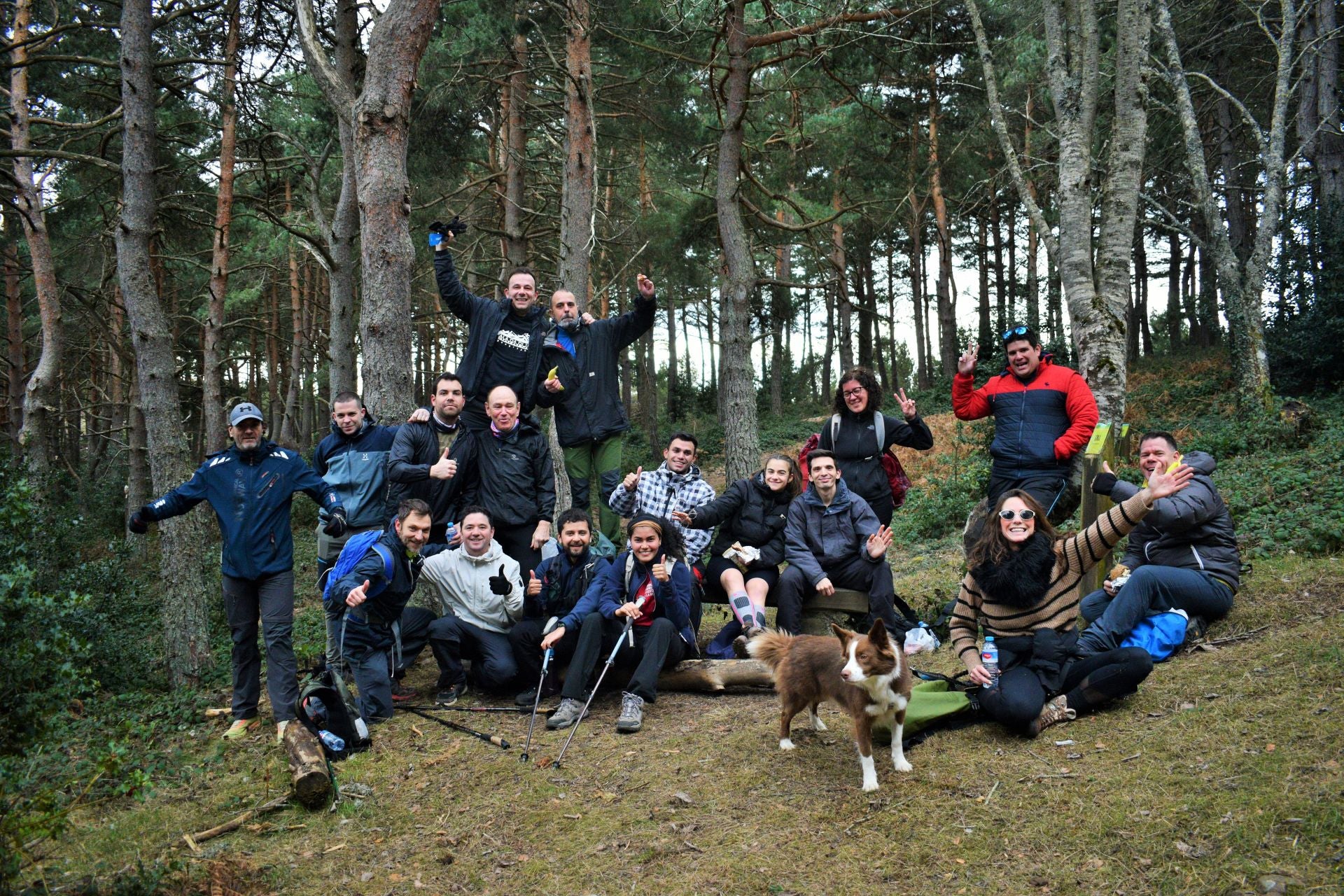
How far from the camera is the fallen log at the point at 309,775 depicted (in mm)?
4426

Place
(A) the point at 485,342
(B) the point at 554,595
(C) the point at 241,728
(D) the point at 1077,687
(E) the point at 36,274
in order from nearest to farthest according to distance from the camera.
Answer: (D) the point at 1077,687
(C) the point at 241,728
(B) the point at 554,595
(A) the point at 485,342
(E) the point at 36,274

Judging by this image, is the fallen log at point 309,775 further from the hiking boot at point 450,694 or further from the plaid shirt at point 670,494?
the plaid shirt at point 670,494

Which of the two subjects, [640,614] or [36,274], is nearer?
[640,614]

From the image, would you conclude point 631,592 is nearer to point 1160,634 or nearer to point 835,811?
point 835,811

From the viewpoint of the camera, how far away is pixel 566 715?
5.43m

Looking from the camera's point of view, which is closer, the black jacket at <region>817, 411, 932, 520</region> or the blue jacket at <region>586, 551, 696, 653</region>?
the blue jacket at <region>586, 551, 696, 653</region>

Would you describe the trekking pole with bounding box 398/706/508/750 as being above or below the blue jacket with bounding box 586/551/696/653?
below

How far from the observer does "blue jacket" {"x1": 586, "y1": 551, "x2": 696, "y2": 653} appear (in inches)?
225

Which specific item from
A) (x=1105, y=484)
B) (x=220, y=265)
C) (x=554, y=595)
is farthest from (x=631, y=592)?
(x=220, y=265)

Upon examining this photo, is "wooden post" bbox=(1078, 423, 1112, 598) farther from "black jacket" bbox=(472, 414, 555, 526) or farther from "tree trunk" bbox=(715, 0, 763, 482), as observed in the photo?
"tree trunk" bbox=(715, 0, 763, 482)

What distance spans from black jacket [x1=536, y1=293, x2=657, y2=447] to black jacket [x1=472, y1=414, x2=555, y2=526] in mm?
532

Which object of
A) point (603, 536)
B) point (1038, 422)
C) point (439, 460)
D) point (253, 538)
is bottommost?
point (603, 536)

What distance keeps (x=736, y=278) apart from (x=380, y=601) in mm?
6294

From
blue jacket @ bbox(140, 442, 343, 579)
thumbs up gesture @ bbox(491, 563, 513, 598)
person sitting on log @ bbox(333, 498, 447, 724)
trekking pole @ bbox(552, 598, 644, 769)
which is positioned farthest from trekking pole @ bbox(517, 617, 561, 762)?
blue jacket @ bbox(140, 442, 343, 579)
